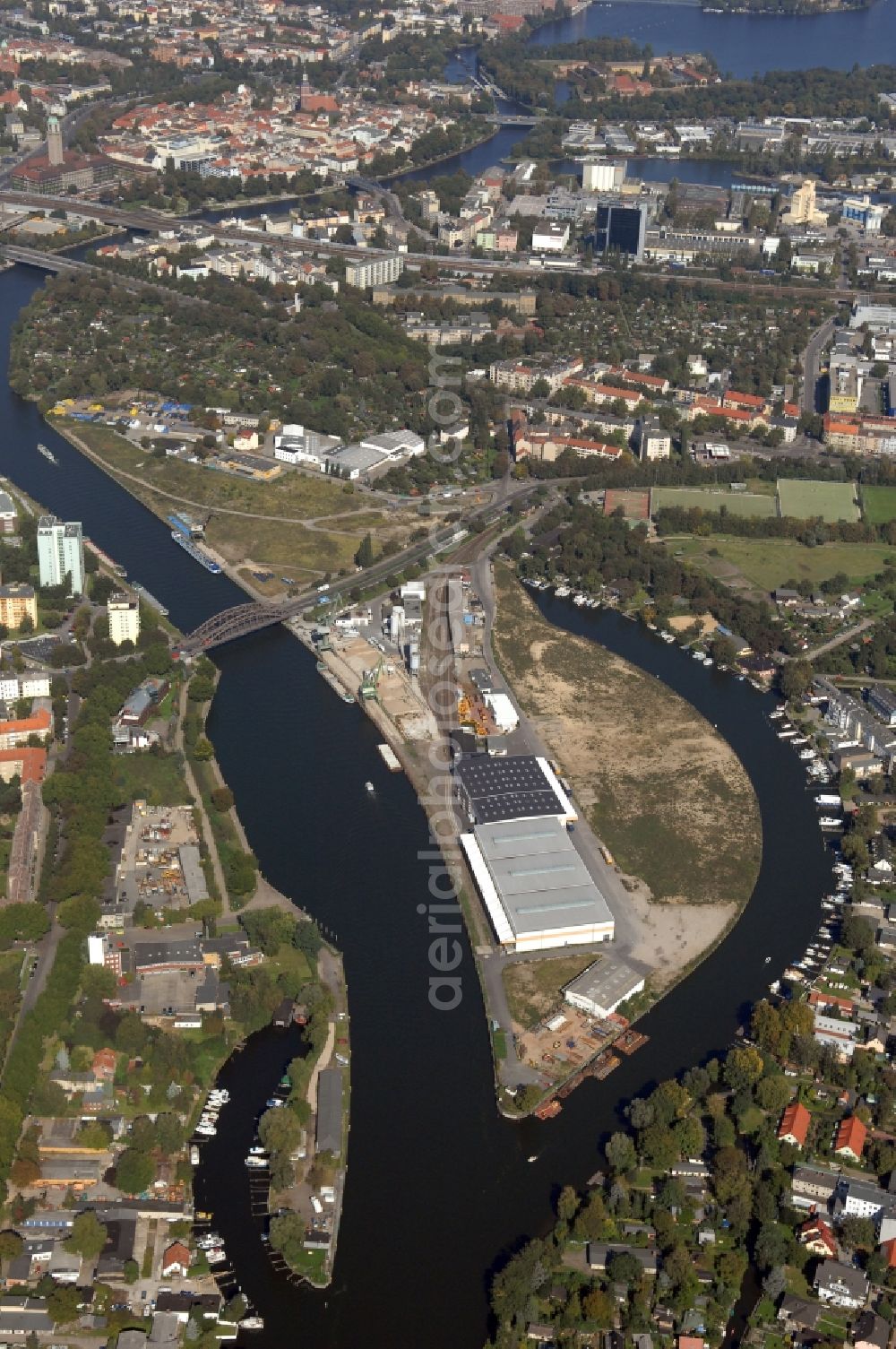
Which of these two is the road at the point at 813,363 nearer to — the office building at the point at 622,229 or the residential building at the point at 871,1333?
the office building at the point at 622,229

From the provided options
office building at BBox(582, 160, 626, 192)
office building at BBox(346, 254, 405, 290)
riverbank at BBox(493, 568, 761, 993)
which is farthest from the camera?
office building at BBox(582, 160, 626, 192)

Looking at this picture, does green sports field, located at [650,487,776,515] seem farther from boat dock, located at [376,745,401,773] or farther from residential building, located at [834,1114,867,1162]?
residential building, located at [834,1114,867,1162]

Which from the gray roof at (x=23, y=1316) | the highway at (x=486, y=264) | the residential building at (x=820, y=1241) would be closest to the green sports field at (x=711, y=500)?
the highway at (x=486, y=264)

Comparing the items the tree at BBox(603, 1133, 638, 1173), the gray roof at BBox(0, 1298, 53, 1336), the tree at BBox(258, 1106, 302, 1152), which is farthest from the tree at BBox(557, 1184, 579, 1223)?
the gray roof at BBox(0, 1298, 53, 1336)

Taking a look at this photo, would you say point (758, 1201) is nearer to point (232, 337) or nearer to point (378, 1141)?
point (378, 1141)

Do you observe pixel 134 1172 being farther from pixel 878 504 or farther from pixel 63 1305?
pixel 878 504

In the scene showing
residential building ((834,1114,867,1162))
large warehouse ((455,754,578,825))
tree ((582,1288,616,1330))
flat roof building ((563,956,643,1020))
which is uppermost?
large warehouse ((455,754,578,825))
